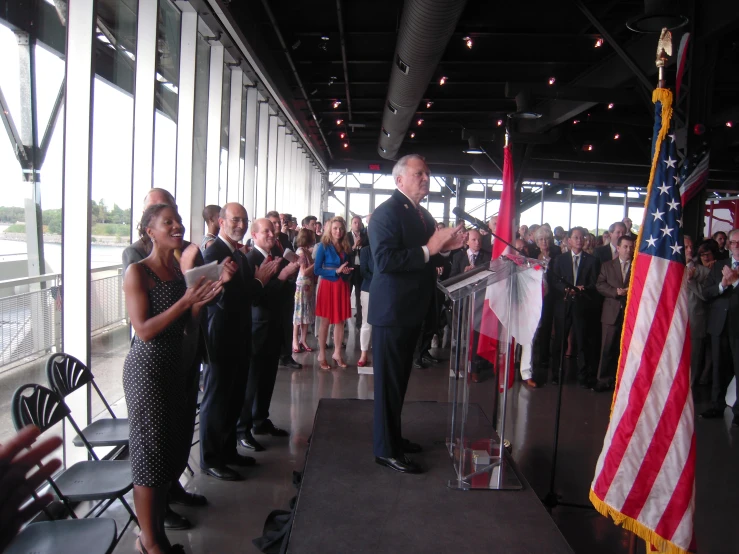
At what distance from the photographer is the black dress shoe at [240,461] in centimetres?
363

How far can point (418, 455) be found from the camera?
3336mm

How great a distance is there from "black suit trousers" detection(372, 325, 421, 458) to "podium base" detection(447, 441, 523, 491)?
355 millimetres

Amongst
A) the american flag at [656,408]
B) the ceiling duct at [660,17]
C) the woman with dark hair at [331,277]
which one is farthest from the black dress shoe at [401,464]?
the woman with dark hair at [331,277]

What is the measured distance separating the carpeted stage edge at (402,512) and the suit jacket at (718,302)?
346 cm

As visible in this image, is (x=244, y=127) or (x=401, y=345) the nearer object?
(x=401, y=345)

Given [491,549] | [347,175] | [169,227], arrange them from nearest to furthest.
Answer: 1. [491,549]
2. [169,227]
3. [347,175]

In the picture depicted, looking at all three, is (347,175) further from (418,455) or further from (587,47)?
(418,455)

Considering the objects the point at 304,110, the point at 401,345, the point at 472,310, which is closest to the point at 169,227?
the point at 401,345

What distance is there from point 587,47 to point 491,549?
693 cm

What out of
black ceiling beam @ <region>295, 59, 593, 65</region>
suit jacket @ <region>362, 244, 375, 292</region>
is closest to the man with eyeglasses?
suit jacket @ <region>362, 244, 375, 292</region>

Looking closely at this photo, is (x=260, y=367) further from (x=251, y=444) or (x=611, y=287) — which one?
(x=611, y=287)

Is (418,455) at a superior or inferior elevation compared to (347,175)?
inferior

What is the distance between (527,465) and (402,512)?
1.55 metres

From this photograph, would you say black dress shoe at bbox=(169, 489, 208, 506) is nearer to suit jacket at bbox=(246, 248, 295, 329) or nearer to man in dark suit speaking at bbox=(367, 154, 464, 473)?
man in dark suit speaking at bbox=(367, 154, 464, 473)
